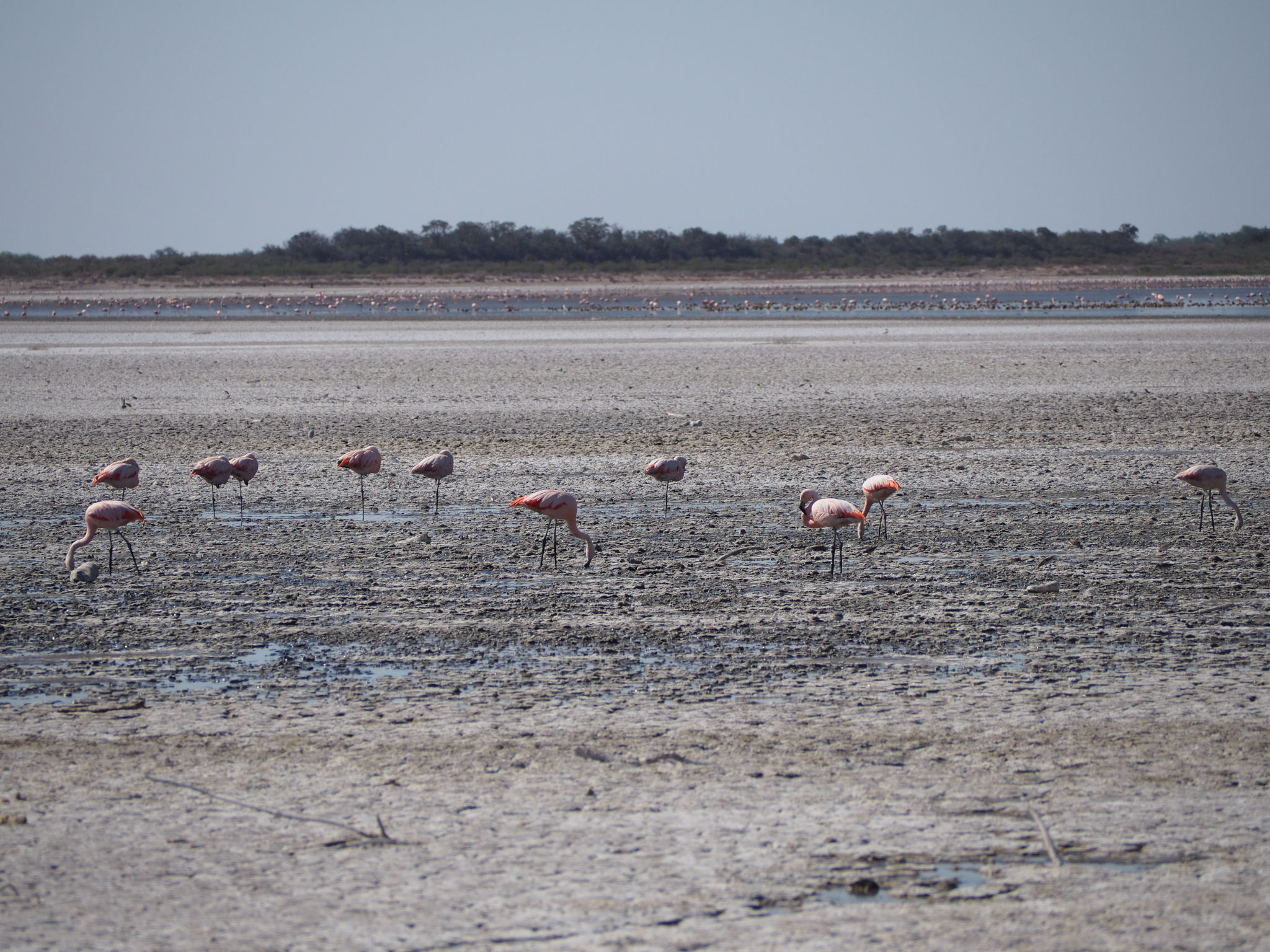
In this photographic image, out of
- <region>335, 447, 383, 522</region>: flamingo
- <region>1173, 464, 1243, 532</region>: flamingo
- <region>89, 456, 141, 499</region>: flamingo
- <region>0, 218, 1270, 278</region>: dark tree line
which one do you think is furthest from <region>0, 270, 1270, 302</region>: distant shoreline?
<region>1173, 464, 1243, 532</region>: flamingo

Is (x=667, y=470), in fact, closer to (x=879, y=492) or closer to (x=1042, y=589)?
(x=879, y=492)

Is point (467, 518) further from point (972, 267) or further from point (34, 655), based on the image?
point (972, 267)

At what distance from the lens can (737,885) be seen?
4.04 metres

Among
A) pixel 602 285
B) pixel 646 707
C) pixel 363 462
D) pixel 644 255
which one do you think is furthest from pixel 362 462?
pixel 644 255

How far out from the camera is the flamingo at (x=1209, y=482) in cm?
922

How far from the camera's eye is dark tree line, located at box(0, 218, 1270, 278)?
94625 mm

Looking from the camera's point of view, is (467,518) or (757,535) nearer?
(757,535)

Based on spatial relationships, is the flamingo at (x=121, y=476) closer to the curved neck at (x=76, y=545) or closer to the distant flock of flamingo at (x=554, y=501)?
the distant flock of flamingo at (x=554, y=501)

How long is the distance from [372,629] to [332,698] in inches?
46.8

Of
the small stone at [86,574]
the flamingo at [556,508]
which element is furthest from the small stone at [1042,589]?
the small stone at [86,574]

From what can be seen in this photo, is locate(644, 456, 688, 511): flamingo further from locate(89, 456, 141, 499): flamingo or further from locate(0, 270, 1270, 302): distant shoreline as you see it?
locate(0, 270, 1270, 302): distant shoreline

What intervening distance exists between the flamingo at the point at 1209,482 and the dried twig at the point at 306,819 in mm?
7050

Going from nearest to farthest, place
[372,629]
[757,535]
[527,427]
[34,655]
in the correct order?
[34,655] < [372,629] < [757,535] < [527,427]

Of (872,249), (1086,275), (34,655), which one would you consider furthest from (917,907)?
(872,249)
